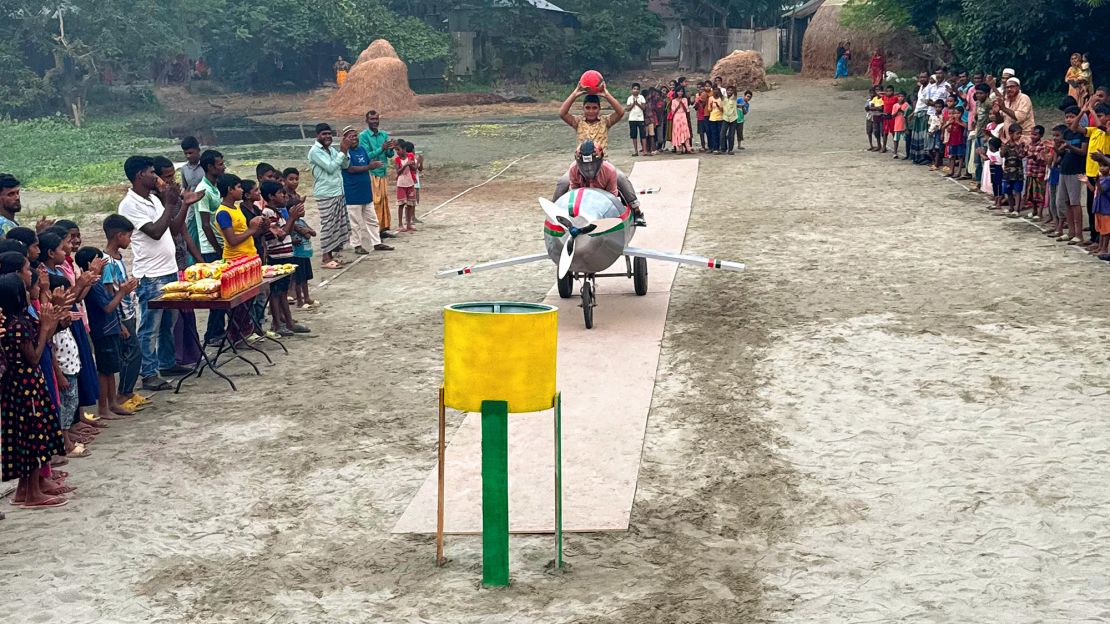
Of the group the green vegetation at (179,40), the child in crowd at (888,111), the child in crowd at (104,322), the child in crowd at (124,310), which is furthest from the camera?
the green vegetation at (179,40)

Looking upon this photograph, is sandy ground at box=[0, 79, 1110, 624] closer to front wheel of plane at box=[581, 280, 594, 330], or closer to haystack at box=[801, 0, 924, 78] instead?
front wheel of plane at box=[581, 280, 594, 330]

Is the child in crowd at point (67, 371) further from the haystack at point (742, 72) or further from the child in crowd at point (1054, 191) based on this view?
the haystack at point (742, 72)

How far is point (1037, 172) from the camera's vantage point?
1593 cm

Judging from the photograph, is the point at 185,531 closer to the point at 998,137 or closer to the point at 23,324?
the point at 23,324

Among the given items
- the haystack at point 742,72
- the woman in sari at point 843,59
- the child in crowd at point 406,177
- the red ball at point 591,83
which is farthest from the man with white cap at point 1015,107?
the woman in sari at point 843,59

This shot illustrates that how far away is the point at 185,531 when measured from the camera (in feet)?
23.8

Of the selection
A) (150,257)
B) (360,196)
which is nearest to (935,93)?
(360,196)

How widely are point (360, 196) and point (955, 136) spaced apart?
1088cm

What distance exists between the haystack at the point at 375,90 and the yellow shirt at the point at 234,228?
97.2 feet

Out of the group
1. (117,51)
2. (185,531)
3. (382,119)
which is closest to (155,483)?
(185,531)

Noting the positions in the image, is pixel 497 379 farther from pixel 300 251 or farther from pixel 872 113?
pixel 872 113

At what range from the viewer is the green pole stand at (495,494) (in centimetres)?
642

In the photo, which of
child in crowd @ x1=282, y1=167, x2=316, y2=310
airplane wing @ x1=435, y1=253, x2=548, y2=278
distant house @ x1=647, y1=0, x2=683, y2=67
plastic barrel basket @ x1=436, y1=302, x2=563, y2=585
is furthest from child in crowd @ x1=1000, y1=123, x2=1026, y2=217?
distant house @ x1=647, y1=0, x2=683, y2=67

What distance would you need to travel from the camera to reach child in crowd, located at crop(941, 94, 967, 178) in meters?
20.3
